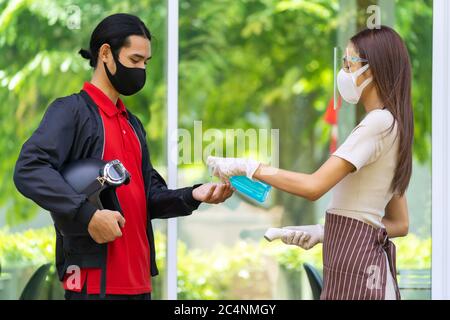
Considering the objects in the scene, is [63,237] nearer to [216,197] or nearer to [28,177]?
[28,177]

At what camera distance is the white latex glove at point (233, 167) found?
9.70 feet

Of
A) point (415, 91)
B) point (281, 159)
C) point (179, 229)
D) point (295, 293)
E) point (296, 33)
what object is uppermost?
point (296, 33)

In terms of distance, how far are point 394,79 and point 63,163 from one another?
3.44 feet

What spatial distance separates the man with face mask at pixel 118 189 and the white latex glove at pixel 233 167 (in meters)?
0.20

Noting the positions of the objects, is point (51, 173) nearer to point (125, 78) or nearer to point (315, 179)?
point (125, 78)

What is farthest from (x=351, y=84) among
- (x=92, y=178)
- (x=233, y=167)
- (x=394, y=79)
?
(x=92, y=178)

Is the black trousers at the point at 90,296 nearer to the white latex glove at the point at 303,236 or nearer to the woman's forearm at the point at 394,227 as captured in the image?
the white latex glove at the point at 303,236

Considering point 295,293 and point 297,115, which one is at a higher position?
point 297,115

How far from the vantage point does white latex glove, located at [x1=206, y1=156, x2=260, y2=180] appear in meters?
2.96

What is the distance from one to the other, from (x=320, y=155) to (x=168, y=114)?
85cm

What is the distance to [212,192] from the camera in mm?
3289
